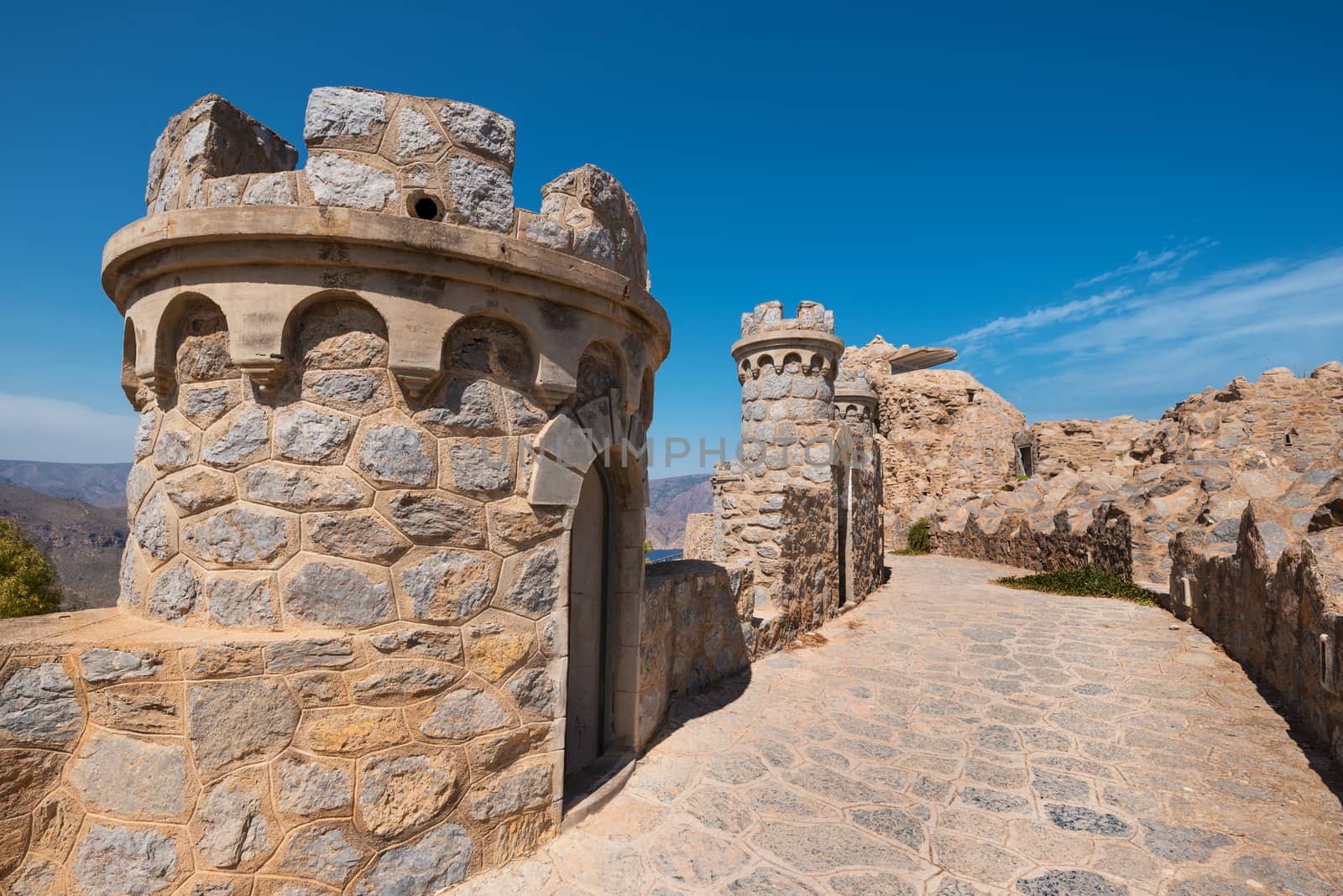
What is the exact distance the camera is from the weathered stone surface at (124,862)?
2.44 metres

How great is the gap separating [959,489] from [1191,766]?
20547 millimetres

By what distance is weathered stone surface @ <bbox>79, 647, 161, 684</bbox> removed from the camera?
2.46 m

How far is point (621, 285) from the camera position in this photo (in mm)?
3479

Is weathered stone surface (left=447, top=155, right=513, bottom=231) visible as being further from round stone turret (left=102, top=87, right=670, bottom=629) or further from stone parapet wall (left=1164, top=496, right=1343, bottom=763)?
stone parapet wall (left=1164, top=496, right=1343, bottom=763)

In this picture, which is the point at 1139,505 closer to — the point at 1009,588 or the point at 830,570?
the point at 1009,588

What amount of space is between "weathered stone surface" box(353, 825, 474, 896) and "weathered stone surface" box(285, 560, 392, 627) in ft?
3.47

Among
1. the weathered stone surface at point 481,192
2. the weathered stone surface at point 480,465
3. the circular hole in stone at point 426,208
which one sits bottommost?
the weathered stone surface at point 480,465

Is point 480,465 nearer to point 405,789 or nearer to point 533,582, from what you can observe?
point 533,582

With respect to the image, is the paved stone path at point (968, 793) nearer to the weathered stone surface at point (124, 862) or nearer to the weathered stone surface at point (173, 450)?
→ the weathered stone surface at point (124, 862)

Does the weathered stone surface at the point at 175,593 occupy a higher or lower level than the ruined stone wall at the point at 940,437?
lower

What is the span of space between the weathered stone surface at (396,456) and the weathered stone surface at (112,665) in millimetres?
1117

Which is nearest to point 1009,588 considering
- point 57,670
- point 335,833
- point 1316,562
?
point 1316,562

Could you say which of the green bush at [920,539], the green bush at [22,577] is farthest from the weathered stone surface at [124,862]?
the green bush at [920,539]

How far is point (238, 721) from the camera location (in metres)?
2.52
